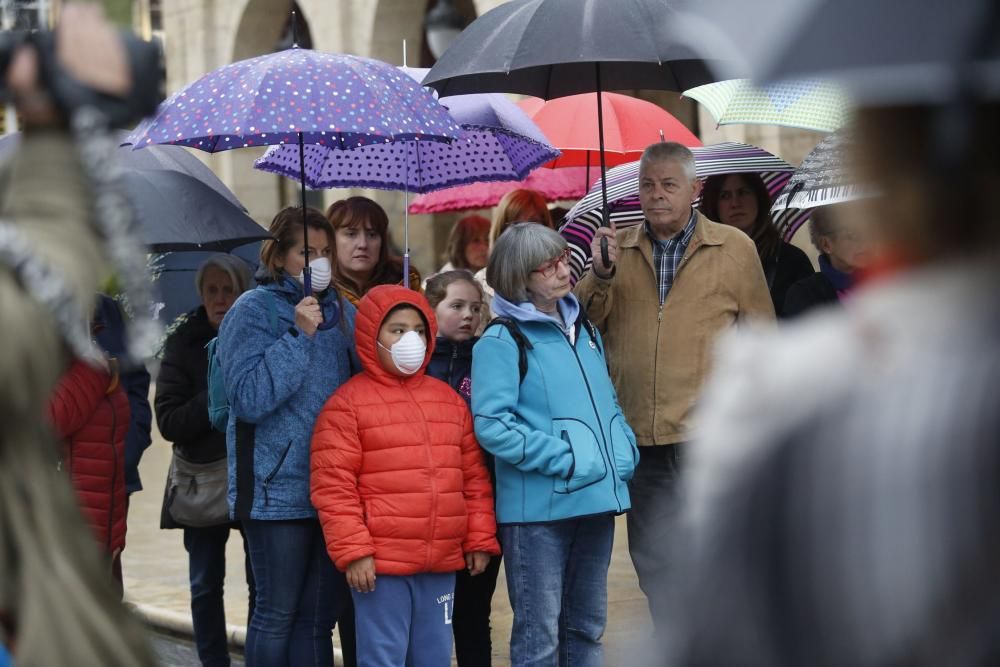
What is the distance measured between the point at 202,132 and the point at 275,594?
151 cm

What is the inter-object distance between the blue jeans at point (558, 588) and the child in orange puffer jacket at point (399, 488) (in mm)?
140

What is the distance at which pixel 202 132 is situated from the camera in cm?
479

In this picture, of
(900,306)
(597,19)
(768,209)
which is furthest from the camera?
(768,209)

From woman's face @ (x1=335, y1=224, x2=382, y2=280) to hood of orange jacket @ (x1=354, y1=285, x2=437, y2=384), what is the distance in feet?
2.83

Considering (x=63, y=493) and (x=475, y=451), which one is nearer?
(x=63, y=493)

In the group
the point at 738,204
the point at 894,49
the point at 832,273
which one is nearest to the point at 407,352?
the point at 832,273

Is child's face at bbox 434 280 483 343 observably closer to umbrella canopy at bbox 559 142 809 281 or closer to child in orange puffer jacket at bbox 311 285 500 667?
child in orange puffer jacket at bbox 311 285 500 667

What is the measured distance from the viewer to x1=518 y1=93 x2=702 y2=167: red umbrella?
7.72m

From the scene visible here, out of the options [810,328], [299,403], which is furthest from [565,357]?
[810,328]

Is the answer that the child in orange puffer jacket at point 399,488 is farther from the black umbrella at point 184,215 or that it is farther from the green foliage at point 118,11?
the green foliage at point 118,11

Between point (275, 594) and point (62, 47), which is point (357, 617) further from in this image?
point (62, 47)

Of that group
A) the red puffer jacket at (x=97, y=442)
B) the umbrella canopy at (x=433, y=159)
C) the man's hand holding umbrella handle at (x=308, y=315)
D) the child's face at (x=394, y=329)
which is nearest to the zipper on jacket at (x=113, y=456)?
the red puffer jacket at (x=97, y=442)

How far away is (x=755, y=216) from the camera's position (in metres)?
6.40

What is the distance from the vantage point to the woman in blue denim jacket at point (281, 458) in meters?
4.96
